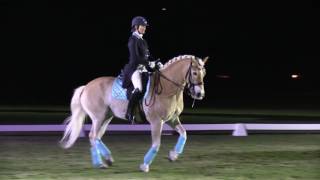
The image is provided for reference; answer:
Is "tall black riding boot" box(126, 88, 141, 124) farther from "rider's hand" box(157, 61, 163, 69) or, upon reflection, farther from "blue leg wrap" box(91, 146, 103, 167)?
"blue leg wrap" box(91, 146, 103, 167)

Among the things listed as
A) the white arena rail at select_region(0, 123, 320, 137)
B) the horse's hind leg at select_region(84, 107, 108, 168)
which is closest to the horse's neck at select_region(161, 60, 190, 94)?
the horse's hind leg at select_region(84, 107, 108, 168)

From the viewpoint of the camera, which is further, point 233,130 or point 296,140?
point 233,130

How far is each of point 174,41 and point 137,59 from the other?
81135 mm

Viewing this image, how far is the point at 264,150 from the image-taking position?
1606cm

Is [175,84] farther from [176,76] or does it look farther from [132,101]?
[132,101]

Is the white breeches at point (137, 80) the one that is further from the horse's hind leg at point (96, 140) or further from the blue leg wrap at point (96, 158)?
the blue leg wrap at point (96, 158)

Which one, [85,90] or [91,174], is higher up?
[85,90]

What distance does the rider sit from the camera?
12.1 meters

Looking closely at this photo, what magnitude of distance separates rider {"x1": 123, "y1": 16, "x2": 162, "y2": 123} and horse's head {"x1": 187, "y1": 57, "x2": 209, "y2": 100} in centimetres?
80

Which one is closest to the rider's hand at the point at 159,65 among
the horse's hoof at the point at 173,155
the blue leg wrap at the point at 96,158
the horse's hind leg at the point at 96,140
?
the horse's hind leg at the point at 96,140

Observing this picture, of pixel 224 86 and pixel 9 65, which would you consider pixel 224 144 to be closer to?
pixel 224 86

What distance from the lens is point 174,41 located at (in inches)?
3661

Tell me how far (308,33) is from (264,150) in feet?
264

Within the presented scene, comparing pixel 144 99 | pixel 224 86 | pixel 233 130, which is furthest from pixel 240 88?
pixel 144 99
